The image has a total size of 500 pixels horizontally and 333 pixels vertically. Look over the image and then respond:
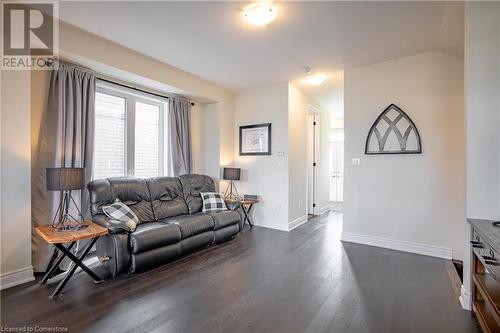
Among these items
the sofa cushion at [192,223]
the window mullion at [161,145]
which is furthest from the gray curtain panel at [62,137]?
the window mullion at [161,145]

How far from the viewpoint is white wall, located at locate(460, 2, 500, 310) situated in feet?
5.97

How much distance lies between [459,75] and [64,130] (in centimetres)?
479

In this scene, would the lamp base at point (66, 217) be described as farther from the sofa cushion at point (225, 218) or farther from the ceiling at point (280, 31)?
the ceiling at point (280, 31)

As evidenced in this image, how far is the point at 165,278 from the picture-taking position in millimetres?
2455

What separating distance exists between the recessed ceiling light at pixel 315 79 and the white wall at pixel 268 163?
1.32ft

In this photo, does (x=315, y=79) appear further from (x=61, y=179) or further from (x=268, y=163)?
(x=61, y=179)

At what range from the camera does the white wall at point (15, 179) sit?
222 centimetres

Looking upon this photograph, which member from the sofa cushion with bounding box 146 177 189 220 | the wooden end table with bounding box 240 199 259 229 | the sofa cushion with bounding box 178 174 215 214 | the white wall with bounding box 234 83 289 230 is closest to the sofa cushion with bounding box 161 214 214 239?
the sofa cushion with bounding box 146 177 189 220

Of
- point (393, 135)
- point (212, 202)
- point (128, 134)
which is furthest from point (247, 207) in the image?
point (393, 135)

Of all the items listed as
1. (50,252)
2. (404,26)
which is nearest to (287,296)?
(50,252)

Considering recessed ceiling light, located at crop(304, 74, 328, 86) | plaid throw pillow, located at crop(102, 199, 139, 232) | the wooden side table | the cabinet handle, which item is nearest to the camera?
the cabinet handle

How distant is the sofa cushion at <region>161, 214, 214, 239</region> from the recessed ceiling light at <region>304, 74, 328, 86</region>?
9.15 ft

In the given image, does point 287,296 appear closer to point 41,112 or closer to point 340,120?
point 41,112

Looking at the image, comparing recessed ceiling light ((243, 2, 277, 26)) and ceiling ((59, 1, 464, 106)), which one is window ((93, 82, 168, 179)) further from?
recessed ceiling light ((243, 2, 277, 26))
